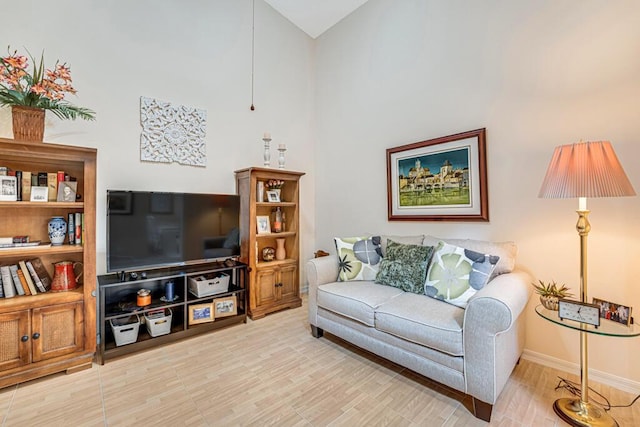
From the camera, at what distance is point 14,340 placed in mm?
1863

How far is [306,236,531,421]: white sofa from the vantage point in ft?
5.05

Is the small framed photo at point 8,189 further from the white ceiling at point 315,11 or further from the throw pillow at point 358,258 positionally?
the white ceiling at point 315,11

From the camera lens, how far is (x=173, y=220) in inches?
103

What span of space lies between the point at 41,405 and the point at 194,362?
0.87 meters

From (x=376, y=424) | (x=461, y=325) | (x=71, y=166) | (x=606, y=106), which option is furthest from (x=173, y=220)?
(x=606, y=106)

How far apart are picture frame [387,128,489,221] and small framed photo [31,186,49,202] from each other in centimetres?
302

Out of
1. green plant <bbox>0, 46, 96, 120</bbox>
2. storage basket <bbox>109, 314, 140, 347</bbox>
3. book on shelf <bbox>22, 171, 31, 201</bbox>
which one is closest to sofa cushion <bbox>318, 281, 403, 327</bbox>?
storage basket <bbox>109, 314, 140, 347</bbox>

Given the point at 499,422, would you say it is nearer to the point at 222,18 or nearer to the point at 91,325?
the point at 91,325

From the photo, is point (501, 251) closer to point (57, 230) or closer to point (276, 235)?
point (276, 235)

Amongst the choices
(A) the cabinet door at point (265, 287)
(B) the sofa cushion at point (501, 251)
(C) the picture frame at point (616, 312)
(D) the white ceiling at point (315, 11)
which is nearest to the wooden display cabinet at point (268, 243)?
(A) the cabinet door at point (265, 287)

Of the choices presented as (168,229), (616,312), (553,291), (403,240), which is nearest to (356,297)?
(403,240)

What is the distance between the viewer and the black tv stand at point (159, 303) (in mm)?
2238

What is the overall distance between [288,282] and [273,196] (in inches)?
41.6

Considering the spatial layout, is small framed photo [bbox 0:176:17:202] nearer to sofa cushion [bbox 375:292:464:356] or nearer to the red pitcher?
the red pitcher
